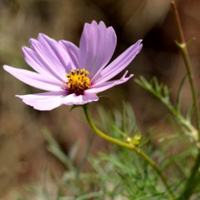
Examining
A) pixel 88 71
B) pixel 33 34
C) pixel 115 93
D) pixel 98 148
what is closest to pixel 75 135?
pixel 98 148

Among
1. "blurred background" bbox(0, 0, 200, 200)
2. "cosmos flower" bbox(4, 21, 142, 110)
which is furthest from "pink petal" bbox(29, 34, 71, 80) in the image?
"blurred background" bbox(0, 0, 200, 200)

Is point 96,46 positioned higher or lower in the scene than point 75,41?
lower

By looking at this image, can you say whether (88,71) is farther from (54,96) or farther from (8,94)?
(8,94)

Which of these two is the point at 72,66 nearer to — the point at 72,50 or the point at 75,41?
the point at 72,50

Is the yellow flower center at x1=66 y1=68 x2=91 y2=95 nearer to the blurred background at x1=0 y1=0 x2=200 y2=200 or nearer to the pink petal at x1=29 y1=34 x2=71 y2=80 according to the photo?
the pink petal at x1=29 y1=34 x2=71 y2=80

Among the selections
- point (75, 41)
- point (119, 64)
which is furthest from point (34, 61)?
point (75, 41)

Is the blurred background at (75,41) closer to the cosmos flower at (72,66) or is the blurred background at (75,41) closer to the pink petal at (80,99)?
the cosmos flower at (72,66)

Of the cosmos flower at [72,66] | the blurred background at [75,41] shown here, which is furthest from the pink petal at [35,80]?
the blurred background at [75,41]
